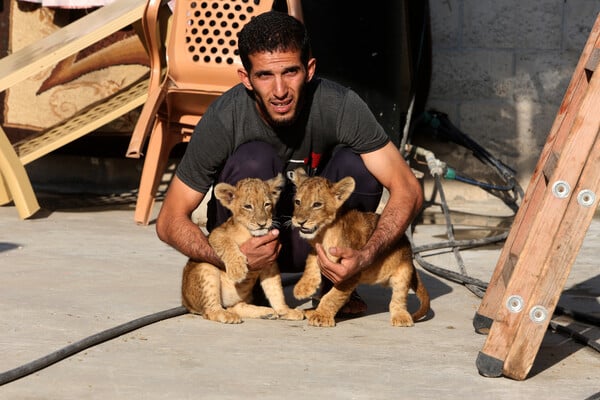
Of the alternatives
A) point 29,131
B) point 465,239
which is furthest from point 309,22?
point 29,131

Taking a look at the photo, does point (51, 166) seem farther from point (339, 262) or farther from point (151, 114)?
point (339, 262)

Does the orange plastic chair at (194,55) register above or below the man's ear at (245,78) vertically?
below

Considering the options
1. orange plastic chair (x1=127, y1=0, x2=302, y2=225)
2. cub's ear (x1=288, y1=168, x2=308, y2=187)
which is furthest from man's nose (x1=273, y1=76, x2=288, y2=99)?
orange plastic chair (x1=127, y1=0, x2=302, y2=225)

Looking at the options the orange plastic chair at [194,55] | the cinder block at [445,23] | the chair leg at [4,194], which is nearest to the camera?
the orange plastic chair at [194,55]

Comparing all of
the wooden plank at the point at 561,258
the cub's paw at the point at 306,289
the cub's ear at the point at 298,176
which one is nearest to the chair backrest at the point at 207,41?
the cub's ear at the point at 298,176

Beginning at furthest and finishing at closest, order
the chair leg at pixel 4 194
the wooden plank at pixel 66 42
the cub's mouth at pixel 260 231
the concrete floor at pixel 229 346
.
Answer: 1. the chair leg at pixel 4 194
2. the wooden plank at pixel 66 42
3. the cub's mouth at pixel 260 231
4. the concrete floor at pixel 229 346

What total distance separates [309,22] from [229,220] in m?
2.55

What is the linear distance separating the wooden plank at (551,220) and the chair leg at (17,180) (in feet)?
13.5

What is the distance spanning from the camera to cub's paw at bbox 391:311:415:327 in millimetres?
4453

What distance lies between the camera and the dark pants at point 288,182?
177 inches

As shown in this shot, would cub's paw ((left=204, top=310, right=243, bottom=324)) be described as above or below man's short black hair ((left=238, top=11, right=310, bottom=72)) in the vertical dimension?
below

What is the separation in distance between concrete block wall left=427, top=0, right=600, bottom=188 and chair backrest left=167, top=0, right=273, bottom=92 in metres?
1.72

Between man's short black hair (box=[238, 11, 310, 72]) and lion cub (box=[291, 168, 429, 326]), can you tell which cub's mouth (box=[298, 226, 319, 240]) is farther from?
man's short black hair (box=[238, 11, 310, 72])

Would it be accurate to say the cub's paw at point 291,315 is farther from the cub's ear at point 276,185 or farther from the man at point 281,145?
the cub's ear at point 276,185
